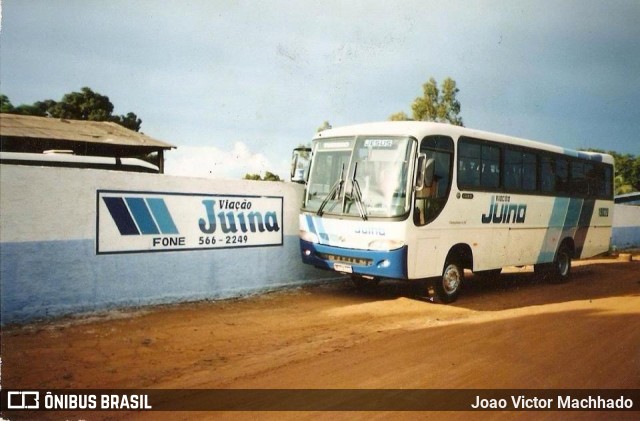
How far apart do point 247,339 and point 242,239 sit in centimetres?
328

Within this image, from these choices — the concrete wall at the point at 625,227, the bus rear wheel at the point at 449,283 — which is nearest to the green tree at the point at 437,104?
the concrete wall at the point at 625,227

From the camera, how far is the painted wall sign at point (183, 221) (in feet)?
25.4

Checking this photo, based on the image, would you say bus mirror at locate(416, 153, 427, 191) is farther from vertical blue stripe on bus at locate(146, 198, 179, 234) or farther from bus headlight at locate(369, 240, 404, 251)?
vertical blue stripe on bus at locate(146, 198, 179, 234)

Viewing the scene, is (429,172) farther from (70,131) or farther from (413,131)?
(70,131)

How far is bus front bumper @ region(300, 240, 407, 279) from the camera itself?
8453mm

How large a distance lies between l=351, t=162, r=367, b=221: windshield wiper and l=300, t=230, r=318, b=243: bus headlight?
124cm

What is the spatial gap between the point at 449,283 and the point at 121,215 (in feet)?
20.5

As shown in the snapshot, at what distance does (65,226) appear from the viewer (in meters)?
7.16

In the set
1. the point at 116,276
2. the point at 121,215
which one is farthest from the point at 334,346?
the point at 121,215

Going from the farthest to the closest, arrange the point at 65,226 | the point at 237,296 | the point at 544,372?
1. the point at 237,296
2. the point at 65,226
3. the point at 544,372

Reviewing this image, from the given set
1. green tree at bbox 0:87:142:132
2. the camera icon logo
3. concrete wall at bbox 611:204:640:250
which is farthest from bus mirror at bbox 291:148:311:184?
green tree at bbox 0:87:142:132

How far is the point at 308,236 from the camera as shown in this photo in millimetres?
9711

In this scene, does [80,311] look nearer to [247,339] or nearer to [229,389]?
[247,339]

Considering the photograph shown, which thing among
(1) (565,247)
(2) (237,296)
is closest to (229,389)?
(2) (237,296)
